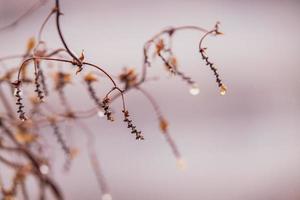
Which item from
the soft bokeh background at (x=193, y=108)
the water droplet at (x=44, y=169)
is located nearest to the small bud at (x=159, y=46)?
the water droplet at (x=44, y=169)

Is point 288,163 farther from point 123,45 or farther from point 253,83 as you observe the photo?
point 123,45

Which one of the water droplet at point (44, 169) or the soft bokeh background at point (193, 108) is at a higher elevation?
the soft bokeh background at point (193, 108)

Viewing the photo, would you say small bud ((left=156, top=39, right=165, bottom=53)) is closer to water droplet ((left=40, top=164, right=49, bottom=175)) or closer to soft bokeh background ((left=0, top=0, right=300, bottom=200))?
water droplet ((left=40, top=164, right=49, bottom=175))

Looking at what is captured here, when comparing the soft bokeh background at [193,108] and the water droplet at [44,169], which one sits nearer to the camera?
the water droplet at [44,169]

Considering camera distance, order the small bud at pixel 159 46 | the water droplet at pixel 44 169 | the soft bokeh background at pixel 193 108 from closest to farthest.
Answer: the small bud at pixel 159 46
the water droplet at pixel 44 169
the soft bokeh background at pixel 193 108

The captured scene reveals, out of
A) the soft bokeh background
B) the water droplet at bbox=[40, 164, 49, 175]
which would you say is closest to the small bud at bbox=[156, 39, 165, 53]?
the water droplet at bbox=[40, 164, 49, 175]

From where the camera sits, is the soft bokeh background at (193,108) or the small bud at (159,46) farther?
the soft bokeh background at (193,108)

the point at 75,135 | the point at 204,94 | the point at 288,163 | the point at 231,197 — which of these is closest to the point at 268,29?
the point at 204,94

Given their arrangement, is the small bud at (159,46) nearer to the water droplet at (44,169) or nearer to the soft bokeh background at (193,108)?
the water droplet at (44,169)

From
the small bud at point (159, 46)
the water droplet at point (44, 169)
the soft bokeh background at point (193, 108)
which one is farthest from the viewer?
the soft bokeh background at point (193, 108)
